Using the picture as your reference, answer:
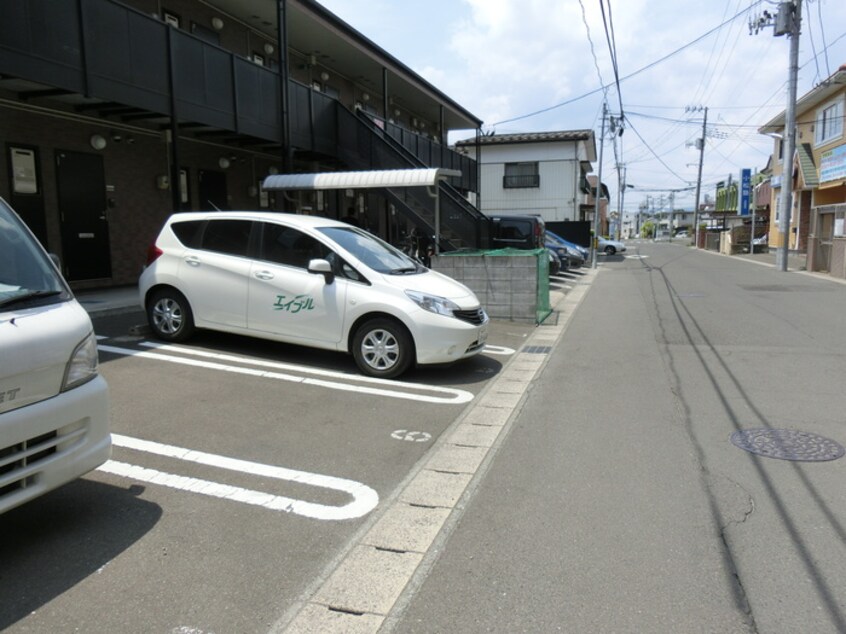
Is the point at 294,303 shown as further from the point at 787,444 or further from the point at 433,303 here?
the point at 787,444

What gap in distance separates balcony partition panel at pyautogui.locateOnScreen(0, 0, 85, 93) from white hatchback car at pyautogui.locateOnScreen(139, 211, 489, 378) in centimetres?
303

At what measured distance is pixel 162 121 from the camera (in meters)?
12.3

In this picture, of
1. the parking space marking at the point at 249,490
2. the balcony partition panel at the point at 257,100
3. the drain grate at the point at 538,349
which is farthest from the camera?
the balcony partition panel at the point at 257,100

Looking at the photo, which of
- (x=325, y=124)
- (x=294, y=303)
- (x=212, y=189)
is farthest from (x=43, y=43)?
(x=325, y=124)

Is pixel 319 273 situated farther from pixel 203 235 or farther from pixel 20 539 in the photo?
pixel 20 539

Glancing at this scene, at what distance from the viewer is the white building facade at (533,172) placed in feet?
124

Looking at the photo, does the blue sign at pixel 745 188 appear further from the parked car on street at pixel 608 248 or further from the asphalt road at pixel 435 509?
the asphalt road at pixel 435 509

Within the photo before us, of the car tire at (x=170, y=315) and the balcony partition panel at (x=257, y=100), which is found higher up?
the balcony partition panel at (x=257, y=100)

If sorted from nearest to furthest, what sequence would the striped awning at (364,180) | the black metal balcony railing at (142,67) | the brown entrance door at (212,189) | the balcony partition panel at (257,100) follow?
the black metal balcony railing at (142,67), the striped awning at (364,180), the balcony partition panel at (257,100), the brown entrance door at (212,189)

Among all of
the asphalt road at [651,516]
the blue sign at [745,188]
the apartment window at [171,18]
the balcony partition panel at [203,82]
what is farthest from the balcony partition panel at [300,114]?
the blue sign at [745,188]

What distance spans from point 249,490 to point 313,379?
2.73m

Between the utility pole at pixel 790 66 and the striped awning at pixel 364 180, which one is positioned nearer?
the striped awning at pixel 364 180

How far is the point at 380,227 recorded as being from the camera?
23578mm

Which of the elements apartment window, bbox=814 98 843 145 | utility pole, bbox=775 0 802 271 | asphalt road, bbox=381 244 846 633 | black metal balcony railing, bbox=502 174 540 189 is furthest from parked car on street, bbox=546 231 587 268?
Result: asphalt road, bbox=381 244 846 633
